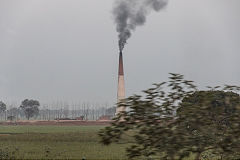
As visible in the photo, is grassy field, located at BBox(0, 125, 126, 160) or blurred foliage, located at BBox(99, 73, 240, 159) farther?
grassy field, located at BBox(0, 125, 126, 160)

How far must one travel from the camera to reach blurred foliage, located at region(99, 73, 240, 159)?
262 inches

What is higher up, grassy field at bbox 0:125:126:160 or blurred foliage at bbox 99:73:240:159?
blurred foliage at bbox 99:73:240:159

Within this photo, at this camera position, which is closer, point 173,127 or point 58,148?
point 173,127

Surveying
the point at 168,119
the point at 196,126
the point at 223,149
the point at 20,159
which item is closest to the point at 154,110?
the point at 168,119

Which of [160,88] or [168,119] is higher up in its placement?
[160,88]

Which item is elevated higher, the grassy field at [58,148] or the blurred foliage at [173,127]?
the blurred foliage at [173,127]

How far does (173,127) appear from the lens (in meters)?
6.77

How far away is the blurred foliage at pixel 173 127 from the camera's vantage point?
21.9ft

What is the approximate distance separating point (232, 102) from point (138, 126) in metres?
2.01

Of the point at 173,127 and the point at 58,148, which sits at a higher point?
the point at 173,127

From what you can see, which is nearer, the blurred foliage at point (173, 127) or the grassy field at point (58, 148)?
the blurred foliage at point (173, 127)

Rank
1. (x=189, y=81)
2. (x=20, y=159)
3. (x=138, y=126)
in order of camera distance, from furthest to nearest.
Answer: (x=20, y=159) < (x=189, y=81) < (x=138, y=126)

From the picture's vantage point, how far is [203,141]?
682 centimetres

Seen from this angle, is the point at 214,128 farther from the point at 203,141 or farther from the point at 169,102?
the point at 169,102
